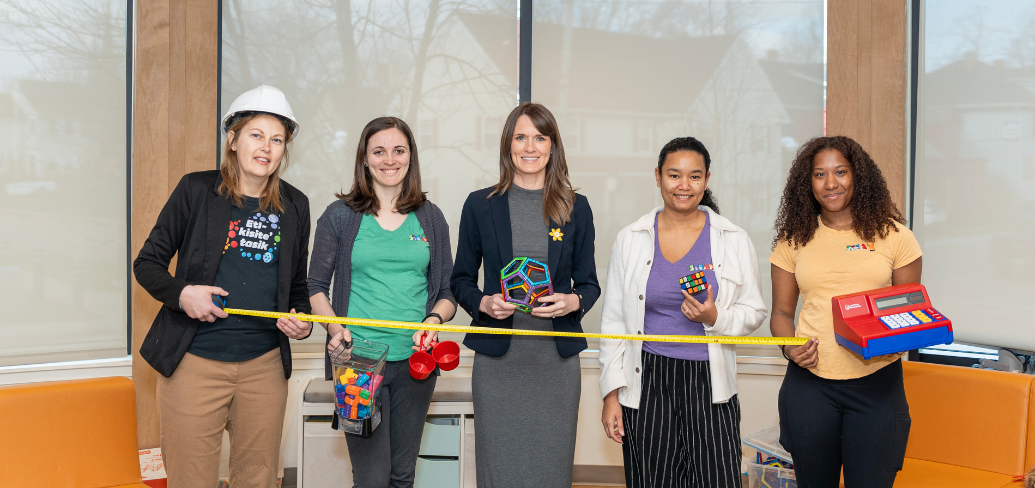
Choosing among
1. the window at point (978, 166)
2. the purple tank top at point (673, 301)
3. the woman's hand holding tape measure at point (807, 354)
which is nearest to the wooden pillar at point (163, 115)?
the purple tank top at point (673, 301)

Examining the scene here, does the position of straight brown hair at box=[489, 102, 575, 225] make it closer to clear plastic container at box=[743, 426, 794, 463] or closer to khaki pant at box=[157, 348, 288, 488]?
khaki pant at box=[157, 348, 288, 488]

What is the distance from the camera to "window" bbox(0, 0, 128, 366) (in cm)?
324

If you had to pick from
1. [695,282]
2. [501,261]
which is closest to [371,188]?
[501,261]

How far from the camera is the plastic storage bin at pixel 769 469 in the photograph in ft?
9.91

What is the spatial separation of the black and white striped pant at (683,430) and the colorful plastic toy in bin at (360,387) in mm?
881

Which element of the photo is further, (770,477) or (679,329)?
(770,477)

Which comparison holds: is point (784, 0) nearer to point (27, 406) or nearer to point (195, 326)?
point (195, 326)

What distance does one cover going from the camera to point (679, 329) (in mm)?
2080

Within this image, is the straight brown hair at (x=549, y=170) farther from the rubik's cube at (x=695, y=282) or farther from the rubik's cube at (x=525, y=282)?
the rubik's cube at (x=695, y=282)

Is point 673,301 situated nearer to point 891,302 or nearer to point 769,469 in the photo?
point 891,302

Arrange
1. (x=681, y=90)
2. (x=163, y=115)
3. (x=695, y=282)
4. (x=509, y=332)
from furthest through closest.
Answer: (x=681, y=90)
(x=163, y=115)
(x=509, y=332)
(x=695, y=282)

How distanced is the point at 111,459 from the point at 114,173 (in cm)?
175

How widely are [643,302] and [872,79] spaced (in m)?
2.30

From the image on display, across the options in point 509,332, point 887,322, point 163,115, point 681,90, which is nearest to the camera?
point 887,322
